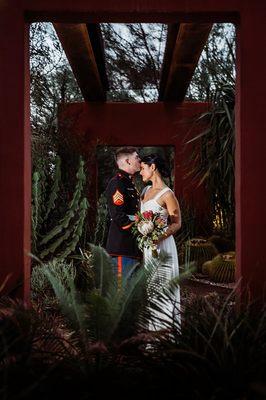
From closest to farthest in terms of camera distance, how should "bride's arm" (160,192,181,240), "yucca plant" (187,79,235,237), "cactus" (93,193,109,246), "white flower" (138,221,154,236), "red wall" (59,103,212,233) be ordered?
1. "white flower" (138,221,154,236)
2. "bride's arm" (160,192,181,240)
3. "cactus" (93,193,109,246)
4. "yucca plant" (187,79,235,237)
5. "red wall" (59,103,212,233)

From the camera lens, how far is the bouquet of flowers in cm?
505

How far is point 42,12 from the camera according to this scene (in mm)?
3631

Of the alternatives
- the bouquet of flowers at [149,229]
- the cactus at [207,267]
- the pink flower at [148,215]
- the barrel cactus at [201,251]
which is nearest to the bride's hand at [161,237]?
the bouquet of flowers at [149,229]

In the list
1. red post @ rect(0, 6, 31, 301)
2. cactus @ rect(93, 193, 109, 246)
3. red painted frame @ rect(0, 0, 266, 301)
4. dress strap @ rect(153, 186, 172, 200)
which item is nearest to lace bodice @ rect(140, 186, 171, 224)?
dress strap @ rect(153, 186, 172, 200)

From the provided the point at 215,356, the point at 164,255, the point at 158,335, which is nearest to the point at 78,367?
the point at 158,335

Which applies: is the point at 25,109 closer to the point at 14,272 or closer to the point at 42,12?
the point at 42,12

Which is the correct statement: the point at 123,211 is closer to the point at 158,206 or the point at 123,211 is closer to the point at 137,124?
the point at 158,206

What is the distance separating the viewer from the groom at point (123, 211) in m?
5.24

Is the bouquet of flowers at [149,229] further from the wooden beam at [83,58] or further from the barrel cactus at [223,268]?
the barrel cactus at [223,268]

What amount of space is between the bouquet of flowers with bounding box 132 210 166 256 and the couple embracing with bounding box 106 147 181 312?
6 centimetres

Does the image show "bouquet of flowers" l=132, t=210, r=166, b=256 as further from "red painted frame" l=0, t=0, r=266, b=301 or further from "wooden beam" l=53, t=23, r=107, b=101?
"wooden beam" l=53, t=23, r=107, b=101

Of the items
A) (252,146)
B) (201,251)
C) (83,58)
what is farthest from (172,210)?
(201,251)

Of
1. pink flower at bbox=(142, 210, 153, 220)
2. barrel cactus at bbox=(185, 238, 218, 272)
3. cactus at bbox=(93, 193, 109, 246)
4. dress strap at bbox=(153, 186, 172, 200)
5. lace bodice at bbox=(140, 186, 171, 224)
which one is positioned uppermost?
dress strap at bbox=(153, 186, 172, 200)

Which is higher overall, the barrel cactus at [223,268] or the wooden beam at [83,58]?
the wooden beam at [83,58]
